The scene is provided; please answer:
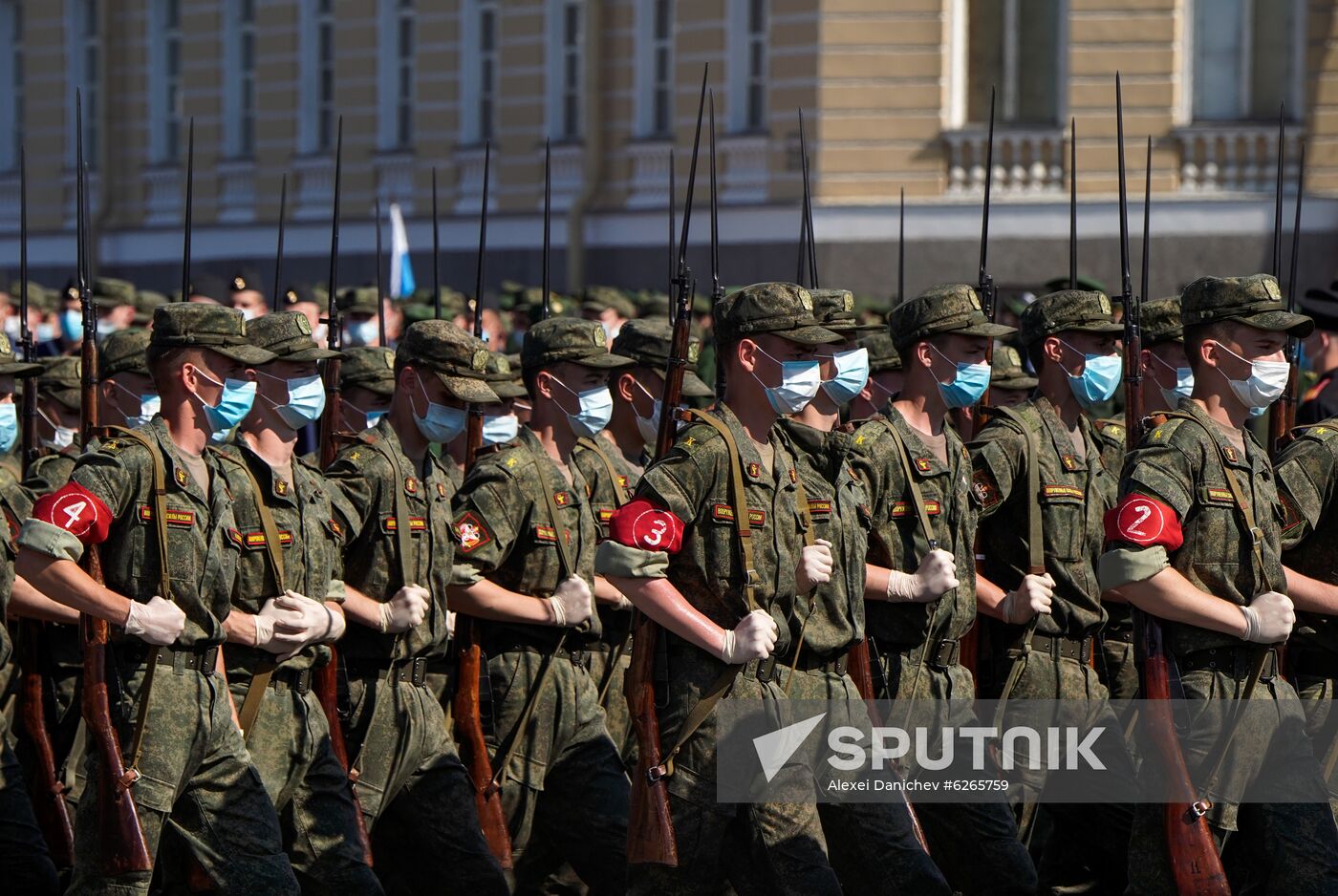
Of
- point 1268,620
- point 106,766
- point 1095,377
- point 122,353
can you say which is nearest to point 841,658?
point 1268,620

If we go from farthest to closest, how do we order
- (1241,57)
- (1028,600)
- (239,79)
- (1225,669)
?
(239,79)
(1241,57)
(1028,600)
(1225,669)

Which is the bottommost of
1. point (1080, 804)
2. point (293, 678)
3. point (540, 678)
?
point (1080, 804)

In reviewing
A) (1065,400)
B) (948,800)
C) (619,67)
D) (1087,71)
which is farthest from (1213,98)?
(948,800)

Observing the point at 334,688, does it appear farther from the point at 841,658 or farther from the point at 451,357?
the point at 841,658

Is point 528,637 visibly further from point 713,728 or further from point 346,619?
point 713,728

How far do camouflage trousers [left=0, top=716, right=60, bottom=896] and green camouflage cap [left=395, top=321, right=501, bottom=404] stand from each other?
188 cm

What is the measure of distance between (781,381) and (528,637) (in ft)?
5.69

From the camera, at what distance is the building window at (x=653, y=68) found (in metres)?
25.3

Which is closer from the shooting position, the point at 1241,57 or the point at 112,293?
the point at 112,293

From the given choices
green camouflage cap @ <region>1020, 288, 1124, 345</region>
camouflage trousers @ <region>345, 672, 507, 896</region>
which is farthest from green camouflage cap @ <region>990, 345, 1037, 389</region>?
camouflage trousers @ <region>345, 672, 507, 896</region>

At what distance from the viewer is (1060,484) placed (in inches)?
356

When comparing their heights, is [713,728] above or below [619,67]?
below

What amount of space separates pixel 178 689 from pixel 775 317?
6.70 ft

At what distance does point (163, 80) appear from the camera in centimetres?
3047
